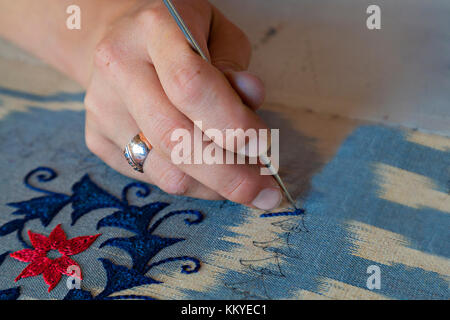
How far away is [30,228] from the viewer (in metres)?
0.60

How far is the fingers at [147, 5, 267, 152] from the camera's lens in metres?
0.49

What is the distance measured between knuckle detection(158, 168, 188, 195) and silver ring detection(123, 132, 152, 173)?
0.13 feet

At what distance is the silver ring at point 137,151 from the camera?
596mm

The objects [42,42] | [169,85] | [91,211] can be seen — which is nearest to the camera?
[169,85]

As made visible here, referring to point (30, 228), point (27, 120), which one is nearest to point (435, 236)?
point (30, 228)

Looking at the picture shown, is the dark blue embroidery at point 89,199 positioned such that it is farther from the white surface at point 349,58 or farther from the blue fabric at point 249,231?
the white surface at point 349,58

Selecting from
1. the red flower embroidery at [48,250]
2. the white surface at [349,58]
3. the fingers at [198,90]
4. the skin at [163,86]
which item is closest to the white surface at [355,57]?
the white surface at [349,58]

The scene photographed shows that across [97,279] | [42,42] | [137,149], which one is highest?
[42,42]

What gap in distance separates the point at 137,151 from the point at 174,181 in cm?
6

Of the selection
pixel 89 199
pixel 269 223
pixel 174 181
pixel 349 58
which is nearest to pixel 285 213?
pixel 269 223

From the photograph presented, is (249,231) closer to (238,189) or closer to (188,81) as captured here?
(238,189)

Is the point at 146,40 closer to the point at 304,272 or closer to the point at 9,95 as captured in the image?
the point at 304,272

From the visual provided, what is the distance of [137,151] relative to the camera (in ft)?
1.97

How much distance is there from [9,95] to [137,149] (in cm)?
39
